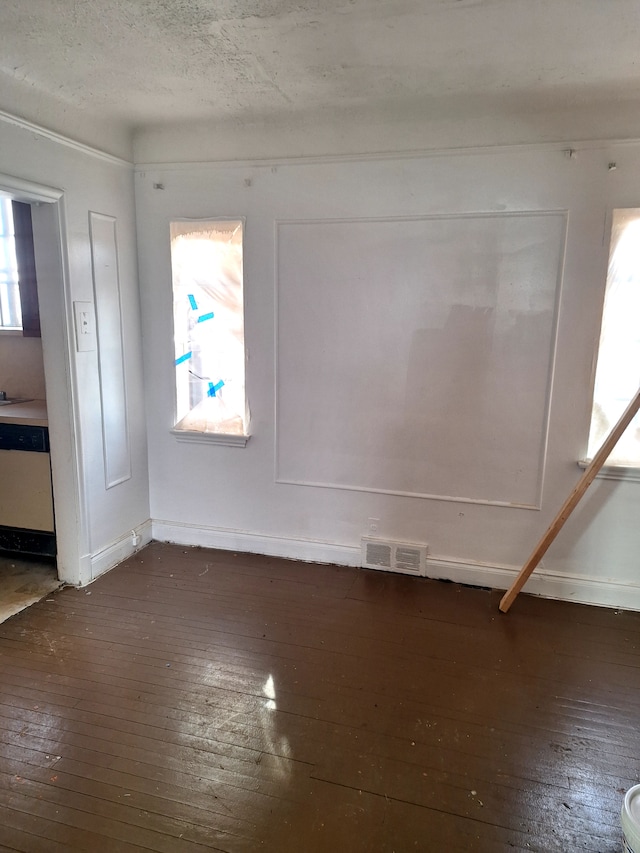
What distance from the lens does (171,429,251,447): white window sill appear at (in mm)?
3395

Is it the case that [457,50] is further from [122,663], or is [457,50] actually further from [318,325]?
[122,663]

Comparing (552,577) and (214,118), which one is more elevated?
(214,118)

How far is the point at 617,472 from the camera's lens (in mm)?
2842

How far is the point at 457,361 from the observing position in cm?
297

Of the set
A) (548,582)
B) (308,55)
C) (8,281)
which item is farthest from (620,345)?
(8,281)

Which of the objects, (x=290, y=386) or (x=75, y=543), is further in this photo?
(x=290, y=386)

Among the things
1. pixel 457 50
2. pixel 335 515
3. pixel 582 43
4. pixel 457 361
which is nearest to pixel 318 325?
pixel 457 361

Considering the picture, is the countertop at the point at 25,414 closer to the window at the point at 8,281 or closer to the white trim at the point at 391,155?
the window at the point at 8,281

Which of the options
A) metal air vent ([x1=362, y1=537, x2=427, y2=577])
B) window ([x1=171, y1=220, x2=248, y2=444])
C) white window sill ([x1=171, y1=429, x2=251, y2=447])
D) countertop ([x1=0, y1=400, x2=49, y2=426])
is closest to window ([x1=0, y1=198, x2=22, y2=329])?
countertop ([x1=0, y1=400, x2=49, y2=426])

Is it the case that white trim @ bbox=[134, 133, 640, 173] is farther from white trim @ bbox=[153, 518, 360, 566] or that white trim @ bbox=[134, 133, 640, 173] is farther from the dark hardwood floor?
the dark hardwood floor

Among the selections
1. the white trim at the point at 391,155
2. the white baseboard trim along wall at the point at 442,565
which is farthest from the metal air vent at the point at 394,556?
the white trim at the point at 391,155

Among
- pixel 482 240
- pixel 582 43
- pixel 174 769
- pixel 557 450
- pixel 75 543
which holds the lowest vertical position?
pixel 174 769

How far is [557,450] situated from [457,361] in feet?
2.43

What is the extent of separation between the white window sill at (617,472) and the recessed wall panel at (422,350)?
0.24 m
